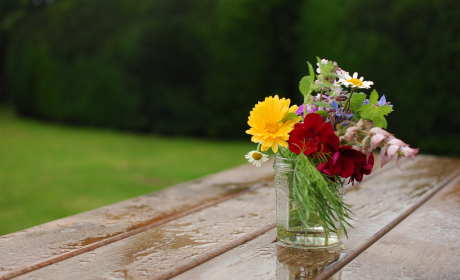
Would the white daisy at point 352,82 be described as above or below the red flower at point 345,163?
above

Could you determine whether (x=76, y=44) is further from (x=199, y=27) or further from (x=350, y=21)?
(x=350, y=21)

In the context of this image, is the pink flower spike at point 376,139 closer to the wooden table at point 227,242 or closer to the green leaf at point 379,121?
the green leaf at point 379,121

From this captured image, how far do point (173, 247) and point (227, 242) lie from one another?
127 mm

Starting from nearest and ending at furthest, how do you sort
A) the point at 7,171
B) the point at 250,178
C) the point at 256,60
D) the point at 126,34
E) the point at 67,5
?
1. the point at 250,178
2. the point at 7,171
3. the point at 256,60
4. the point at 126,34
5. the point at 67,5

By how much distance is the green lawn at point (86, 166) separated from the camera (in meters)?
3.65

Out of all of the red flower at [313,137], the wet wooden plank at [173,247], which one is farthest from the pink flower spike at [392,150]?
the wet wooden plank at [173,247]

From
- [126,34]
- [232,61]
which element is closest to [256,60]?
[232,61]

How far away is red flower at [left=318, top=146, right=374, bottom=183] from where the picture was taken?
0.97 meters

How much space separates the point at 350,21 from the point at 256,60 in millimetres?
1417

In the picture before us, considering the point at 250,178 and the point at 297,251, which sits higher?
the point at 250,178

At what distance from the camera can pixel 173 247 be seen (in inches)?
42.5

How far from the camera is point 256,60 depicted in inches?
252

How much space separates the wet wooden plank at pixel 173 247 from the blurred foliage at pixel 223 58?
13.6ft

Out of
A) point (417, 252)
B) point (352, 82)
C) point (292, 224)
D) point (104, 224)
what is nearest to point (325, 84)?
point (352, 82)
